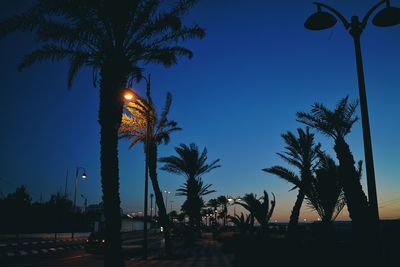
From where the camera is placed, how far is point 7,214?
47312 mm

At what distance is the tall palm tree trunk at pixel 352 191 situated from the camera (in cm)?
1523

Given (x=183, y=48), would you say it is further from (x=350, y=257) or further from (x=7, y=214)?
(x=7, y=214)

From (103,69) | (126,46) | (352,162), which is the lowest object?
(352,162)

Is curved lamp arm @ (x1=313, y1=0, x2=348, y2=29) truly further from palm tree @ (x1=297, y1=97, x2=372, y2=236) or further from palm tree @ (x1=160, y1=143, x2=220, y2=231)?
palm tree @ (x1=160, y1=143, x2=220, y2=231)

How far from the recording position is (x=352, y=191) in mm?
15875

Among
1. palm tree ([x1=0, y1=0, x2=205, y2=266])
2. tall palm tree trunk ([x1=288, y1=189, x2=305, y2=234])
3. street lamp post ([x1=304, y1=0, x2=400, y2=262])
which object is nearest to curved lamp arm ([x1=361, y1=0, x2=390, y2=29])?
street lamp post ([x1=304, y1=0, x2=400, y2=262])

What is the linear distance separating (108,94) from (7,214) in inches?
1641

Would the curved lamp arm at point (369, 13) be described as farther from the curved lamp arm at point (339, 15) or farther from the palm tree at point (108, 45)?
the palm tree at point (108, 45)

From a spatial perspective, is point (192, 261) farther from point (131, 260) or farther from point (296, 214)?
point (296, 214)

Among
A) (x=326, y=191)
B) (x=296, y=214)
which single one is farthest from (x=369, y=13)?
(x=296, y=214)

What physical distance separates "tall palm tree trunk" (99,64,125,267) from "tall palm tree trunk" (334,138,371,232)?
30.3 feet

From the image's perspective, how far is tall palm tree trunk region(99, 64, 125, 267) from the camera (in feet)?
38.3

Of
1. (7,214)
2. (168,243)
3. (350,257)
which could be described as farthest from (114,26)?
(7,214)

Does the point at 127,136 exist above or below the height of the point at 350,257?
above
